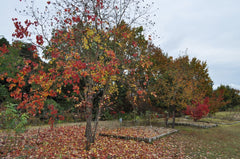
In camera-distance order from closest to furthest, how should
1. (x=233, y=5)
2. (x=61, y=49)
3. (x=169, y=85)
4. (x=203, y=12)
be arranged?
1. (x=61, y=49)
2. (x=233, y=5)
3. (x=203, y=12)
4. (x=169, y=85)

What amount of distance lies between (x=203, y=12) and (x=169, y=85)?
16.2ft

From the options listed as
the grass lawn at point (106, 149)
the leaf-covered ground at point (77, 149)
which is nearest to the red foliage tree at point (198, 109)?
the grass lawn at point (106, 149)

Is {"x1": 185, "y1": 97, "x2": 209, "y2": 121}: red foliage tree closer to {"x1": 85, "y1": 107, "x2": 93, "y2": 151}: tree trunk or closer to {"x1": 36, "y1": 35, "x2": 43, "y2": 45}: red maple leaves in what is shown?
{"x1": 85, "y1": 107, "x2": 93, "y2": 151}: tree trunk

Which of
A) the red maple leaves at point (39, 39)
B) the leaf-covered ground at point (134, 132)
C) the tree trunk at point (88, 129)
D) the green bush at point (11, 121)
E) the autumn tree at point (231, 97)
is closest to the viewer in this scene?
the green bush at point (11, 121)

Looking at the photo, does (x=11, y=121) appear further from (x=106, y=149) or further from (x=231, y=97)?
(x=231, y=97)

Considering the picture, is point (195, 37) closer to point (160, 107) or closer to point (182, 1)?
point (182, 1)

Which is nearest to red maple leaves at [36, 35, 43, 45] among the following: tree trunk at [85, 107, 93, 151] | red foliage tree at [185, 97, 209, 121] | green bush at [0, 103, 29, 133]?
green bush at [0, 103, 29, 133]

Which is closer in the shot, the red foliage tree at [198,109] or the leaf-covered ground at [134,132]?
the leaf-covered ground at [134,132]

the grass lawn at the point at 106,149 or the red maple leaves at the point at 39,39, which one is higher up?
the red maple leaves at the point at 39,39

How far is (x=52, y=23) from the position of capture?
18.3 feet

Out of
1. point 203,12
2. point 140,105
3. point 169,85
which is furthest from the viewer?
point 140,105

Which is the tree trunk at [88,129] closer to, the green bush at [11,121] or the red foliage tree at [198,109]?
the green bush at [11,121]

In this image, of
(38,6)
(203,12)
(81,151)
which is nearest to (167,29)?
(203,12)

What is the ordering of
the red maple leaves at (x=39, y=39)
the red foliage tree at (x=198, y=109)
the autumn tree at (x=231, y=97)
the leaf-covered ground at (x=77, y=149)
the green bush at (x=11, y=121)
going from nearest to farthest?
the green bush at (x=11, y=121)
the leaf-covered ground at (x=77, y=149)
the red maple leaves at (x=39, y=39)
the red foliage tree at (x=198, y=109)
the autumn tree at (x=231, y=97)
